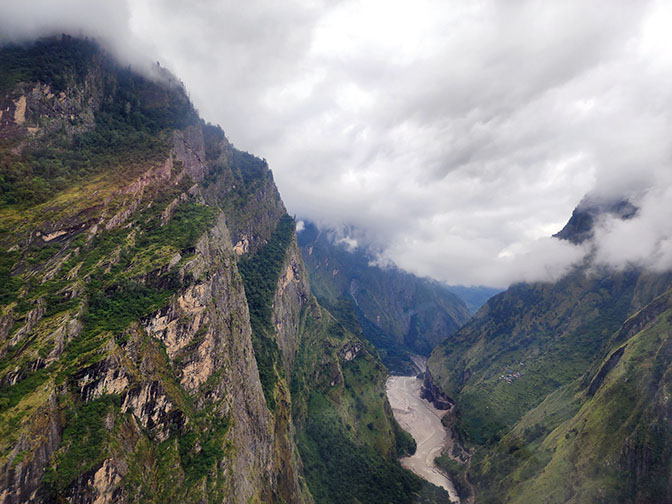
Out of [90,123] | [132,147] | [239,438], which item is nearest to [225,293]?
[239,438]

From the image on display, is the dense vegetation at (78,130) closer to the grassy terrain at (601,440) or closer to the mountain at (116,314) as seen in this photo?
the mountain at (116,314)

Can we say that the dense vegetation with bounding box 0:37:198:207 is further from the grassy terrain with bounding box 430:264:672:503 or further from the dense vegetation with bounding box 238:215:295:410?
the grassy terrain with bounding box 430:264:672:503

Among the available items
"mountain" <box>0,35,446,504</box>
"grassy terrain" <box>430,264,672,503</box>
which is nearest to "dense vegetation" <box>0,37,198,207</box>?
"mountain" <box>0,35,446,504</box>

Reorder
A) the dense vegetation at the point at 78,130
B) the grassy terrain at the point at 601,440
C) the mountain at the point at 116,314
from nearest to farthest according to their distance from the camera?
the mountain at the point at 116,314 → the dense vegetation at the point at 78,130 → the grassy terrain at the point at 601,440

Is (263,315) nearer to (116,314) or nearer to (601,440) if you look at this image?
(116,314)

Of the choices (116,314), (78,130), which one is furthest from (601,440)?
(78,130)

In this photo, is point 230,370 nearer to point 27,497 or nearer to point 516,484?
point 27,497

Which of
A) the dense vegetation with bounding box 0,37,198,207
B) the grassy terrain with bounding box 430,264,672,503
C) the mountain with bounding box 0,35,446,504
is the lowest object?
the grassy terrain with bounding box 430,264,672,503

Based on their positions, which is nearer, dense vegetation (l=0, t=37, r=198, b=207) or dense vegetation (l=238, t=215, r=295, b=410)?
dense vegetation (l=0, t=37, r=198, b=207)

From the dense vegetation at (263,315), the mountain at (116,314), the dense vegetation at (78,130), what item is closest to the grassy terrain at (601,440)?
the mountain at (116,314)
